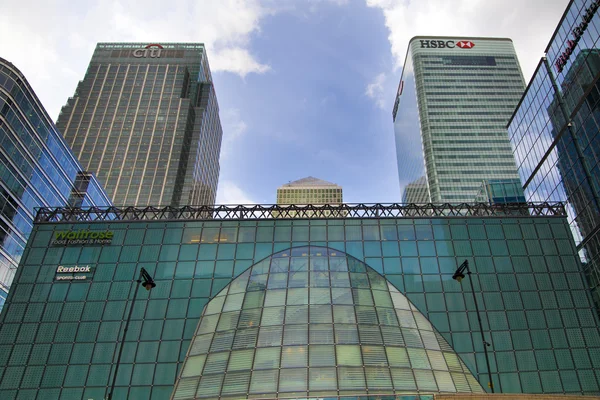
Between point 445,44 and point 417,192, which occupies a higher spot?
point 445,44

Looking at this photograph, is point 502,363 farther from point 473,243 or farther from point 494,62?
point 494,62

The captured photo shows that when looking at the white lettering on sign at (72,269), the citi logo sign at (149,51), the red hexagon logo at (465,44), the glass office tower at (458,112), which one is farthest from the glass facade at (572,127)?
the citi logo sign at (149,51)

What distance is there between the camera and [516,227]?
44062 mm

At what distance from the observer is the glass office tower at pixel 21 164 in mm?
54500

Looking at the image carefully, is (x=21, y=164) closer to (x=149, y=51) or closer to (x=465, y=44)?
(x=149, y=51)

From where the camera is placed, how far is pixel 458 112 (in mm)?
150875

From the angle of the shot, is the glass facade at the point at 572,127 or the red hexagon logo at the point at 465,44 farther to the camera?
the red hexagon logo at the point at 465,44

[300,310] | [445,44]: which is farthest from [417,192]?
[300,310]

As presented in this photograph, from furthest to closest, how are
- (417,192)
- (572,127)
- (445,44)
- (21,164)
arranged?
(445,44)
(417,192)
(21,164)
(572,127)

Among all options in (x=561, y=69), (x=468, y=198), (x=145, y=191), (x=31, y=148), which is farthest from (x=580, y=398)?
(x=145, y=191)

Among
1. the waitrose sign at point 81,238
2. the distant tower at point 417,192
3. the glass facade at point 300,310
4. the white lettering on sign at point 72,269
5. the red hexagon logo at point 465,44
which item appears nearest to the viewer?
the glass facade at point 300,310

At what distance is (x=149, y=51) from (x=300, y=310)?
191 meters

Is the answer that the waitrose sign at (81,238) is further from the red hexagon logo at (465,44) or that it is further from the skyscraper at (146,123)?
the red hexagon logo at (465,44)

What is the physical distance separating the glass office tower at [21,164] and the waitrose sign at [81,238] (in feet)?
53.3
